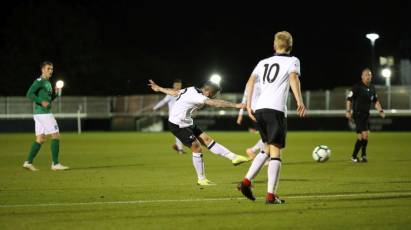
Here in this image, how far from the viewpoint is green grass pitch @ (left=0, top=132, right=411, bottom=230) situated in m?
8.85

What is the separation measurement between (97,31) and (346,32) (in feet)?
77.4

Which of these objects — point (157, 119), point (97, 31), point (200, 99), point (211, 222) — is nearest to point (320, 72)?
point (97, 31)

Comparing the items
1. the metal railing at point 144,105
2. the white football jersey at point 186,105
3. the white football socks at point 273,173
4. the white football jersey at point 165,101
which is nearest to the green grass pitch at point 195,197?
the white football socks at point 273,173

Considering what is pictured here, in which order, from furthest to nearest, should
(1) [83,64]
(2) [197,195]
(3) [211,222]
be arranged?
(1) [83,64]
(2) [197,195]
(3) [211,222]

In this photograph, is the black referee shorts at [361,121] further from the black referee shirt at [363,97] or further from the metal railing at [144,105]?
the metal railing at [144,105]

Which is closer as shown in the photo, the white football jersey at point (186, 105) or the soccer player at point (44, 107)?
the white football jersey at point (186, 105)

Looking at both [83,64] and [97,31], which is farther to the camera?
[97,31]

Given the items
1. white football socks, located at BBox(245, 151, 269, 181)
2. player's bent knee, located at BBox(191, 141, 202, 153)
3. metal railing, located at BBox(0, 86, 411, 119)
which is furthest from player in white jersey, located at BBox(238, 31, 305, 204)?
metal railing, located at BBox(0, 86, 411, 119)

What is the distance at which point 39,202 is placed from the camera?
35.9 feet

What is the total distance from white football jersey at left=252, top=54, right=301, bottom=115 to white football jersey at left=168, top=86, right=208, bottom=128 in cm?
345

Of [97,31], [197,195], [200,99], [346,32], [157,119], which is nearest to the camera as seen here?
[197,195]

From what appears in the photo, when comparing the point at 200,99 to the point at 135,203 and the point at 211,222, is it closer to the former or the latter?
the point at 135,203

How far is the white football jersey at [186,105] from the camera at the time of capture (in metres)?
13.7

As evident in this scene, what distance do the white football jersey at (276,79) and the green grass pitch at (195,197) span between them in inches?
52.8
